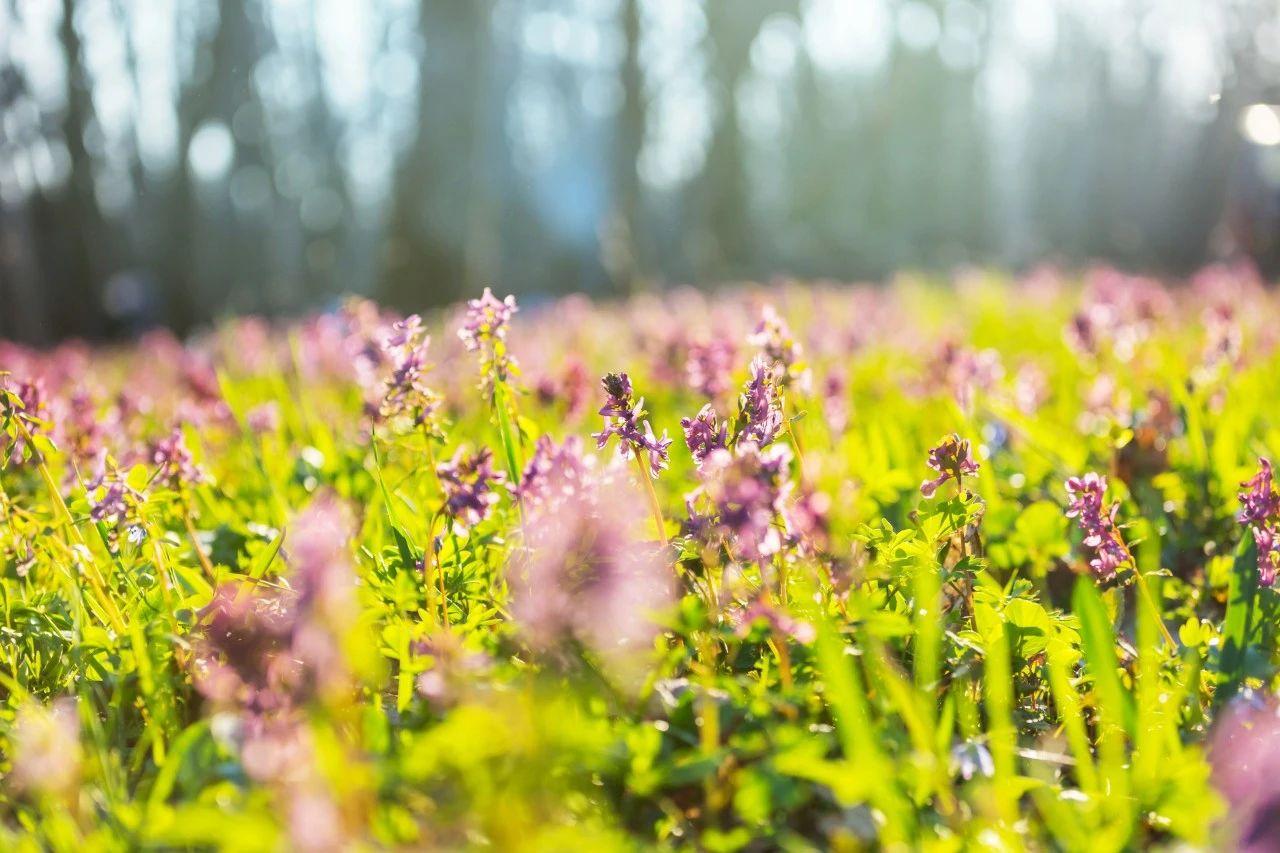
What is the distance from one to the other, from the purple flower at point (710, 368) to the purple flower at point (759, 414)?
0.71 metres

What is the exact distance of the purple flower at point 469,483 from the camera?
5.16ft

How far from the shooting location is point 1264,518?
63.2 inches

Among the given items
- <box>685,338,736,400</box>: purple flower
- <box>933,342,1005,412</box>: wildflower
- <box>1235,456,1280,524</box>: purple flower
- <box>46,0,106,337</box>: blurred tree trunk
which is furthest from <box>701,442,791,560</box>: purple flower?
<box>46,0,106,337</box>: blurred tree trunk

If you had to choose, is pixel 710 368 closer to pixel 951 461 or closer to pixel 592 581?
pixel 951 461

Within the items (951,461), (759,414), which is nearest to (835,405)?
(951,461)

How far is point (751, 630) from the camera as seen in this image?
4.66ft

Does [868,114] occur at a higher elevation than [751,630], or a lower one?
higher

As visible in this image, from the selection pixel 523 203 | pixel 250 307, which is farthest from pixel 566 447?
pixel 523 203

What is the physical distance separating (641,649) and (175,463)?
1064 mm

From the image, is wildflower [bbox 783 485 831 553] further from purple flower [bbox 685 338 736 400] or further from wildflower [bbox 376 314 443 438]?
purple flower [bbox 685 338 736 400]

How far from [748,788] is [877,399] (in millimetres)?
3068

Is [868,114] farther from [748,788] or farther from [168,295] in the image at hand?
[748,788]

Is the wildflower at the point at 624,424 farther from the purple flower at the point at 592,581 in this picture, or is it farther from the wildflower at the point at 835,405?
the wildflower at the point at 835,405

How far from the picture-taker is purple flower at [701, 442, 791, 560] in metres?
1.32
